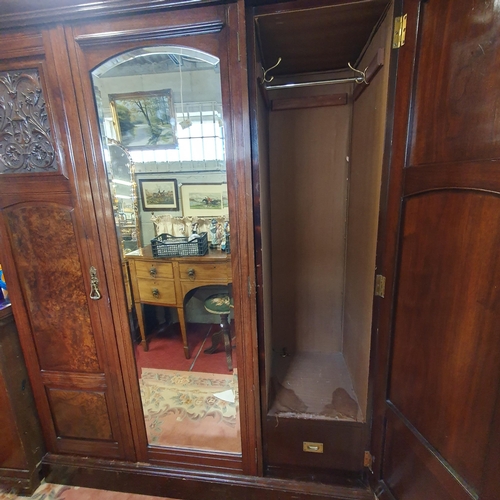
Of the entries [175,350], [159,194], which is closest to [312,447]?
[175,350]

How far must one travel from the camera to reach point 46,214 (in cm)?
108

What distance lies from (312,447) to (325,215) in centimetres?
119

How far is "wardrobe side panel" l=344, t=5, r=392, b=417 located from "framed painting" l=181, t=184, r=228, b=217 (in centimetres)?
61

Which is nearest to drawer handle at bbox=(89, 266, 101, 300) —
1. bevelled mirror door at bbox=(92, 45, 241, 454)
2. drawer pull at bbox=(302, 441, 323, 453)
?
bevelled mirror door at bbox=(92, 45, 241, 454)

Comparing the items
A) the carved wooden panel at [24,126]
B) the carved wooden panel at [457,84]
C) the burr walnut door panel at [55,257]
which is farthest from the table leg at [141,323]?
the carved wooden panel at [457,84]

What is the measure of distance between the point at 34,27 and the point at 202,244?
3.31 ft

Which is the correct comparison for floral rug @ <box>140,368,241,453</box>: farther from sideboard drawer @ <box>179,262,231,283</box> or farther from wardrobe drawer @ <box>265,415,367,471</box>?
sideboard drawer @ <box>179,262,231,283</box>

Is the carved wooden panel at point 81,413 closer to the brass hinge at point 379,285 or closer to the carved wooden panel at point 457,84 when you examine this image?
the brass hinge at point 379,285

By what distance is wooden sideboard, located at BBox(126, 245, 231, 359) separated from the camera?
1132 mm

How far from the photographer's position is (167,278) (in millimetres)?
1184

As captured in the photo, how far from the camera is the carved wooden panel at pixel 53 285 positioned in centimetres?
108

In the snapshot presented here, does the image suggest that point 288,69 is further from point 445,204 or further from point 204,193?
point 445,204

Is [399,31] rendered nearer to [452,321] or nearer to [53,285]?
[452,321]

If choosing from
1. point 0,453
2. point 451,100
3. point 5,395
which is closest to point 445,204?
point 451,100
